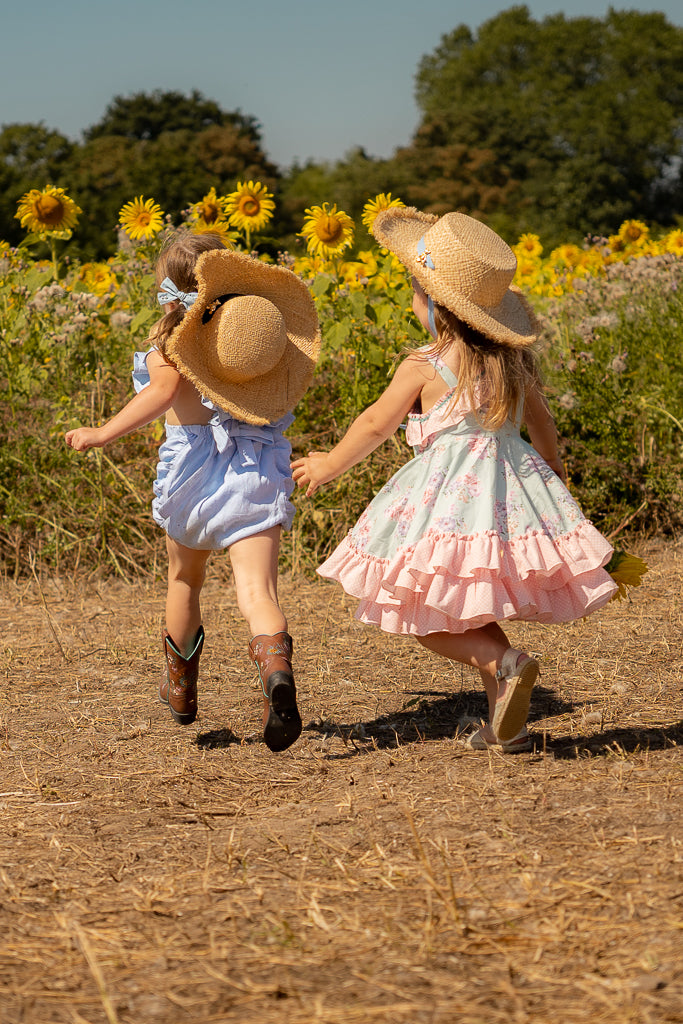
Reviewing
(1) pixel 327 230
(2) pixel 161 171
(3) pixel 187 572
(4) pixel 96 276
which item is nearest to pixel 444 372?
(3) pixel 187 572

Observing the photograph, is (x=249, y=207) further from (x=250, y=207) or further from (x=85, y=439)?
(x=85, y=439)

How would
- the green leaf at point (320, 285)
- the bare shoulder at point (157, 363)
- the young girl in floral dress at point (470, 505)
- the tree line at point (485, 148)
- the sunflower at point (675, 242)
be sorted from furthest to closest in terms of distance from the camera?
the tree line at point (485, 148) < the sunflower at point (675, 242) < the green leaf at point (320, 285) < the bare shoulder at point (157, 363) < the young girl in floral dress at point (470, 505)

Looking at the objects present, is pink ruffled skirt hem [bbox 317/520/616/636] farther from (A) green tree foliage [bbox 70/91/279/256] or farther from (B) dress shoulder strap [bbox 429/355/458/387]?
(A) green tree foliage [bbox 70/91/279/256]

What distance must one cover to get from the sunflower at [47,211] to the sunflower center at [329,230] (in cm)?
144

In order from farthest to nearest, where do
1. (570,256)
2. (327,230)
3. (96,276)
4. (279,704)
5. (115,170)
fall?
(115,170), (570,256), (96,276), (327,230), (279,704)

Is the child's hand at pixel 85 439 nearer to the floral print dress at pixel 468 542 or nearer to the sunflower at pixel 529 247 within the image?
the floral print dress at pixel 468 542

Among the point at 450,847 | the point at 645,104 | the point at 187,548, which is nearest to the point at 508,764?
the point at 450,847

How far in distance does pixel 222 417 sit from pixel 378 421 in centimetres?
50

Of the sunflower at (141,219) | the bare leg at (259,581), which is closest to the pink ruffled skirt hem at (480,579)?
the bare leg at (259,581)

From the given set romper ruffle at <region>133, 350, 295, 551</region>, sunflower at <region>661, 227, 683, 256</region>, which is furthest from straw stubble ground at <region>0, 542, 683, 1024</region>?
sunflower at <region>661, 227, 683, 256</region>

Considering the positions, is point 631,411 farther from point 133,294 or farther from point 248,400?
point 248,400

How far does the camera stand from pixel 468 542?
3.02 meters

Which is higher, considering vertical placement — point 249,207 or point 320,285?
point 249,207

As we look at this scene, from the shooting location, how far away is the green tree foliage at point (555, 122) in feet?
139
